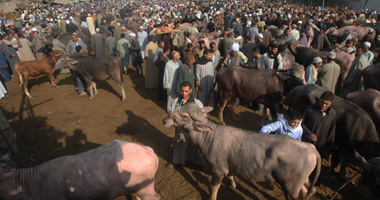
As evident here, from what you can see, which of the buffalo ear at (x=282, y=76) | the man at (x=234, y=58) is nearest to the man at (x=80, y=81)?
the man at (x=234, y=58)

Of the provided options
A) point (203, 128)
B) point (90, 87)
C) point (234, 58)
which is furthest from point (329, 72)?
point (90, 87)

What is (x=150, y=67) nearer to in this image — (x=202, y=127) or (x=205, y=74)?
(x=205, y=74)

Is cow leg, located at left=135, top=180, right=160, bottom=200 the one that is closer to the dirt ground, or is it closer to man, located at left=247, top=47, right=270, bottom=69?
the dirt ground

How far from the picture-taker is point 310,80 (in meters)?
6.50

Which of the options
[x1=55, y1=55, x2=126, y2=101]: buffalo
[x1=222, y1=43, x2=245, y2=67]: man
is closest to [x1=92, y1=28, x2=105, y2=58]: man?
[x1=55, y1=55, x2=126, y2=101]: buffalo

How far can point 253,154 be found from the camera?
3.47 m

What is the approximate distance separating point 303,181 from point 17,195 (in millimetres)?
4413

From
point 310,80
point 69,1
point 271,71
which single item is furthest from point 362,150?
point 69,1

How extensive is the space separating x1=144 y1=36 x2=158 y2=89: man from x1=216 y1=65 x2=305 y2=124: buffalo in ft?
11.4

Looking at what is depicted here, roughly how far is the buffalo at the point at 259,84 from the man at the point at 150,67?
349 centimetres

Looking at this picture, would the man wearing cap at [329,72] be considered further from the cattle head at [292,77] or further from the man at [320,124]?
the man at [320,124]

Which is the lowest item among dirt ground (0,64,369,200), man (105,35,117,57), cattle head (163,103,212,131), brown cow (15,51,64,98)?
dirt ground (0,64,369,200)

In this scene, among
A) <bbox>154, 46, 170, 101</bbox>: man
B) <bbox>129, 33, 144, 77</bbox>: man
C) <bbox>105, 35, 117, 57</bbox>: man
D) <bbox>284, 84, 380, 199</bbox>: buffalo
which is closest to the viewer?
<bbox>284, 84, 380, 199</bbox>: buffalo

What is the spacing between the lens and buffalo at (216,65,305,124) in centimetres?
607
